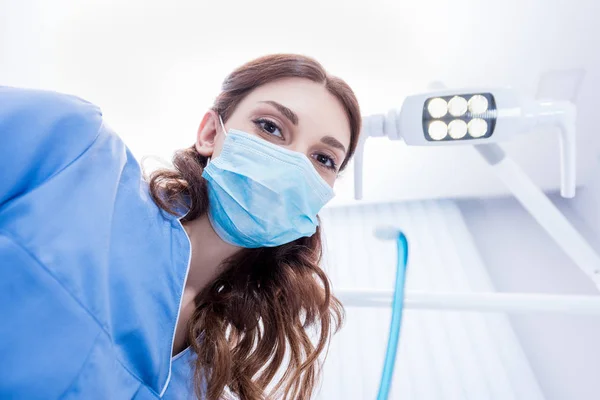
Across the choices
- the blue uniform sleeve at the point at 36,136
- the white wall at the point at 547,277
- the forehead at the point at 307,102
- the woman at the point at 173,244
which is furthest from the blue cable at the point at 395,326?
the white wall at the point at 547,277

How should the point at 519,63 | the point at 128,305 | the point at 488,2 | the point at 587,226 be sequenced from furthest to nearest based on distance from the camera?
the point at 587,226, the point at 519,63, the point at 488,2, the point at 128,305

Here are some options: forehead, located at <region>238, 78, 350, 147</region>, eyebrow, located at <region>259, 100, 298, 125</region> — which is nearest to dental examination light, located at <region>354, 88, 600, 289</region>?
forehead, located at <region>238, 78, 350, 147</region>

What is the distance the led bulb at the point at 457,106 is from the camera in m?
0.96

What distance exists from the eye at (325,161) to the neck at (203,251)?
0.88 ft

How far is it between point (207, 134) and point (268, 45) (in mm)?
596

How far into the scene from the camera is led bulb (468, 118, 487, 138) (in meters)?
0.96

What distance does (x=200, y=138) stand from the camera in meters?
0.99

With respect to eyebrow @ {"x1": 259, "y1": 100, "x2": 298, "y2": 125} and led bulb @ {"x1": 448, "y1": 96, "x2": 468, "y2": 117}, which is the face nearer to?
eyebrow @ {"x1": 259, "y1": 100, "x2": 298, "y2": 125}

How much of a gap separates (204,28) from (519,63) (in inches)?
42.4

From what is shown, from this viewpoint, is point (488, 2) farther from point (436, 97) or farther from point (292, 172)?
point (292, 172)

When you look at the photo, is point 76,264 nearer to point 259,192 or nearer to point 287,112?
point 259,192

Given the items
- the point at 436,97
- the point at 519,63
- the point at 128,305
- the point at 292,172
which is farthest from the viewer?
the point at 519,63

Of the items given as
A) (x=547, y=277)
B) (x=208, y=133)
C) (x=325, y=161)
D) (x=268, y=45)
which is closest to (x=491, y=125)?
(x=325, y=161)

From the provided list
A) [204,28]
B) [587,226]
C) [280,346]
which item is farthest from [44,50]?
[587,226]
